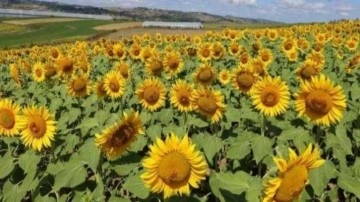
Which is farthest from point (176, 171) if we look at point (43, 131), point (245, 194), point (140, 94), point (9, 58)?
point (9, 58)

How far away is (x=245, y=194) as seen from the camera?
341 centimetres

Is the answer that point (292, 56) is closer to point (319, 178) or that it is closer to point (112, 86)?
point (112, 86)

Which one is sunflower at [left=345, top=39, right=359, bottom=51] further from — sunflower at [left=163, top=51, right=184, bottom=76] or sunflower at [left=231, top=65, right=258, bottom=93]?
sunflower at [left=231, top=65, right=258, bottom=93]

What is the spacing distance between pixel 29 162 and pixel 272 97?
2.28 metres

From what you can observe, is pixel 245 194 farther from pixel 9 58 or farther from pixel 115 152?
pixel 9 58

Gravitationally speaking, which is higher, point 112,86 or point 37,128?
point 37,128

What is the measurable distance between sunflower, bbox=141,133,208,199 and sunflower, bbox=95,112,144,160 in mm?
707

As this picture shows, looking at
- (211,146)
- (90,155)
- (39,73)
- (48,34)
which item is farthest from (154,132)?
(48,34)

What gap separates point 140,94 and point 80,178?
2.08m

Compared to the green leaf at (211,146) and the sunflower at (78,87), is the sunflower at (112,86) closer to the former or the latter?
the sunflower at (78,87)

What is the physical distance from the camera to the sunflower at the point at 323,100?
4.18 m

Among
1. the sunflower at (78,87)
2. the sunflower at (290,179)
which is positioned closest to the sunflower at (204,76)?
the sunflower at (78,87)

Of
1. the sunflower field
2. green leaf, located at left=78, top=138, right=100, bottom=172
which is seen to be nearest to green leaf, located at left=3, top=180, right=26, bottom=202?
the sunflower field

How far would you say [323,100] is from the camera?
4.25 meters
